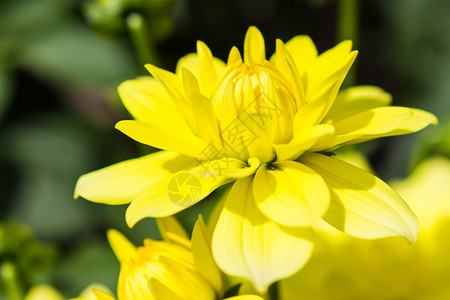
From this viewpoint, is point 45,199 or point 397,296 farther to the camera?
point 45,199

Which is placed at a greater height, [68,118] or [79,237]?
[68,118]

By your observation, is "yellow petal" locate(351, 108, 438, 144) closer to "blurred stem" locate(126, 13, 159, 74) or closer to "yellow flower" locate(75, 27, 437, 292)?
"yellow flower" locate(75, 27, 437, 292)

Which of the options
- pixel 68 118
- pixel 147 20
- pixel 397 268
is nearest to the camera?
pixel 397 268

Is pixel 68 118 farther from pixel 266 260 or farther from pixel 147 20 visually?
pixel 266 260

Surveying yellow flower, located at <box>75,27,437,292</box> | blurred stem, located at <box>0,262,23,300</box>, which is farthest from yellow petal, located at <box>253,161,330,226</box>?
blurred stem, located at <box>0,262,23,300</box>

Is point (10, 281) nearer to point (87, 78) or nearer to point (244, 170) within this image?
point (244, 170)

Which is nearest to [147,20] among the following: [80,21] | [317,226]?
[317,226]
